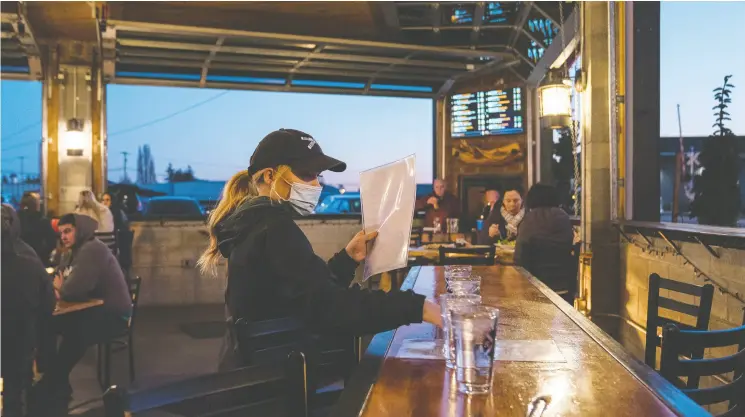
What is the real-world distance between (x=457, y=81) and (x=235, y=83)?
131 inches

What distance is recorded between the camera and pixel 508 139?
8.46 meters

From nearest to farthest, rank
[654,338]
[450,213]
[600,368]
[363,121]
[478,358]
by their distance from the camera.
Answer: [478,358] → [600,368] → [654,338] → [450,213] → [363,121]

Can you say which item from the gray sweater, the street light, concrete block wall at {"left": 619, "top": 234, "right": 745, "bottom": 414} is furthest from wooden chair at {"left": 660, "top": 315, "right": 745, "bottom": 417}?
the street light

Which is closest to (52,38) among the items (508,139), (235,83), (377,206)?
(235,83)

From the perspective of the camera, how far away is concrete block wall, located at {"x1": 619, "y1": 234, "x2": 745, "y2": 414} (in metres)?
2.82

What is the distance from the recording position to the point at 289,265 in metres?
1.57

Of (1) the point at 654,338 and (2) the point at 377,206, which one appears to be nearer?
(2) the point at 377,206

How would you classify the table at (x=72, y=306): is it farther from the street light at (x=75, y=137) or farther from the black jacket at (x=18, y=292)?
the street light at (x=75, y=137)

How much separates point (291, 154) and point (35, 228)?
6.42 metres

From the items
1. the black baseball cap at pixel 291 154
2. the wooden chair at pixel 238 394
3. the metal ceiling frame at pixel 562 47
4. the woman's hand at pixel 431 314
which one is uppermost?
the metal ceiling frame at pixel 562 47

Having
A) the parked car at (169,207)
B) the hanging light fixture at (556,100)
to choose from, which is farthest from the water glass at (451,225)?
the parked car at (169,207)

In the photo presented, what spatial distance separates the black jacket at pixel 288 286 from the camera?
4.83ft

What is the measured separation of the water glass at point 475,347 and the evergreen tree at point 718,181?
147 inches

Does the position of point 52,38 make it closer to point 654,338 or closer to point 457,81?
point 457,81
